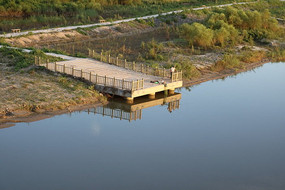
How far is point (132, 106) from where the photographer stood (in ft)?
97.5

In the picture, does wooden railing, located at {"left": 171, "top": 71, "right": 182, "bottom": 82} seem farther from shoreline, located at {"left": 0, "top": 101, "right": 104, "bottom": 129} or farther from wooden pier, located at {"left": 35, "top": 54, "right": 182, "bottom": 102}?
shoreline, located at {"left": 0, "top": 101, "right": 104, "bottom": 129}

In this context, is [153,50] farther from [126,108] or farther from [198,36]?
[126,108]

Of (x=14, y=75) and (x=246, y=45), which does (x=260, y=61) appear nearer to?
(x=246, y=45)

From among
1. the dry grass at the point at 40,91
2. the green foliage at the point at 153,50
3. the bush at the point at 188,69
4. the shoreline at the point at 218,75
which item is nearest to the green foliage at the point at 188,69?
the bush at the point at 188,69

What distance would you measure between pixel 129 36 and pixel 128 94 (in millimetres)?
23329

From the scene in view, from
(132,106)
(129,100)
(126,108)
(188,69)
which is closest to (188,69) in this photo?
(188,69)

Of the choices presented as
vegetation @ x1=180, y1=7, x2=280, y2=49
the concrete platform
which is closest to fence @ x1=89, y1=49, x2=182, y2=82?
the concrete platform

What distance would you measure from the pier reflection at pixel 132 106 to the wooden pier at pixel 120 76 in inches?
17.1

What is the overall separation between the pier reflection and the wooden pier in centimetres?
43

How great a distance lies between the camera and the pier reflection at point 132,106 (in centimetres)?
2859

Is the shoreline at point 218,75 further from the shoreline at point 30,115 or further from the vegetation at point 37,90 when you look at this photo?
the shoreline at point 30,115

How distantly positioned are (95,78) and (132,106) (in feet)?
9.23

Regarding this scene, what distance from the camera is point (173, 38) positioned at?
5059 cm

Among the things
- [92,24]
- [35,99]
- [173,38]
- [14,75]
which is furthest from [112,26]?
[35,99]
